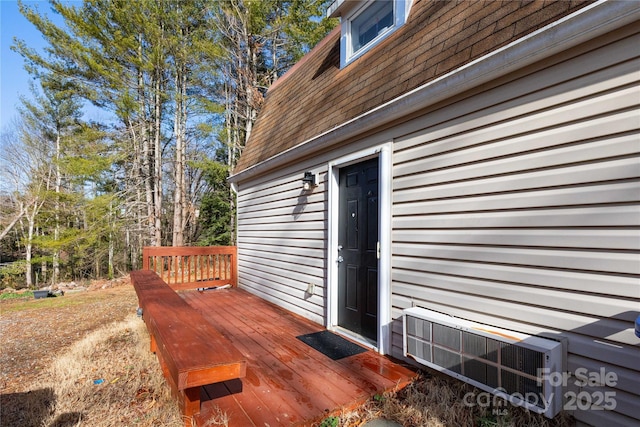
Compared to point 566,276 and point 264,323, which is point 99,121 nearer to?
point 264,323

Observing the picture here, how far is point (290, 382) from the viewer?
238 centimetres

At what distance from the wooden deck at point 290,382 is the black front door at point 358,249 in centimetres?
42

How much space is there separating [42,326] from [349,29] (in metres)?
6.92

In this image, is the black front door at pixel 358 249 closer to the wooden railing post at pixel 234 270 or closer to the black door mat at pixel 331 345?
the black door mat at pixel 331 345

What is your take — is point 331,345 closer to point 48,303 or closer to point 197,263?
point 197,263

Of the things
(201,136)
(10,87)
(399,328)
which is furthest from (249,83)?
(399,328)

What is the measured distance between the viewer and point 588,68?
175 cm

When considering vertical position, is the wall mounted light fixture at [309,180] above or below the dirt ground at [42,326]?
above

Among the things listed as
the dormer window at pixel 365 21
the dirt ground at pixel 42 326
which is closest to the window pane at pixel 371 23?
the dormer window at pixel 365 21

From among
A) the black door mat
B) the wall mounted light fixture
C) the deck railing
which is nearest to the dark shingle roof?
the wall mounted light fixture

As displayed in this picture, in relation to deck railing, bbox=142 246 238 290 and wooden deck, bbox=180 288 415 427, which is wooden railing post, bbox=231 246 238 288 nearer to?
deck railing, bbox=142 246 238 290

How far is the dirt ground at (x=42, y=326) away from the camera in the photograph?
3330mm

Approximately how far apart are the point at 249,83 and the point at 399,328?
36.3 ft

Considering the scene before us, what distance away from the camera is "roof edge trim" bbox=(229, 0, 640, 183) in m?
1.59
